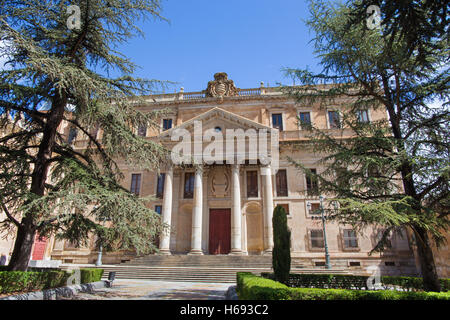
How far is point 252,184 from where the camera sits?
83.1 ft

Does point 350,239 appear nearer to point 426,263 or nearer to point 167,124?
point 426,263

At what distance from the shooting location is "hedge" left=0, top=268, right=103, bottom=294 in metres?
7.92

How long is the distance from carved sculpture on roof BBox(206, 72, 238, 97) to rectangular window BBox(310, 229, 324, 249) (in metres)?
15.1

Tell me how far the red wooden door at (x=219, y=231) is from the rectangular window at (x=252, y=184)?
2.55 meters

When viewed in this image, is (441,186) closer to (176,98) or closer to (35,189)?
(35,189)

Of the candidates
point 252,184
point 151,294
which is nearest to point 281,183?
point 252,184

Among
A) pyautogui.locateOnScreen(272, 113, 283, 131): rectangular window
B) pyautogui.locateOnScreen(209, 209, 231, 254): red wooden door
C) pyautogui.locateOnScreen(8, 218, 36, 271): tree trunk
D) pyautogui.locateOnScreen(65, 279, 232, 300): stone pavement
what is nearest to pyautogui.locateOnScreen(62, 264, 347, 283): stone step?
pyautogui.locateOnScreen(65, 279, 232, 300): stone pavement

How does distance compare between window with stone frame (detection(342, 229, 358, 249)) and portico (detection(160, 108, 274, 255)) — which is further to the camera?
portico (detection(160, 108, 274, 255))

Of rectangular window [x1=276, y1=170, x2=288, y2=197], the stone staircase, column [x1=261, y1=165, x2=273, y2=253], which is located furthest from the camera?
rectangular window [x1=276, y1=170, x2=288, y2=197]

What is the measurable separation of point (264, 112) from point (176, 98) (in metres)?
9.38

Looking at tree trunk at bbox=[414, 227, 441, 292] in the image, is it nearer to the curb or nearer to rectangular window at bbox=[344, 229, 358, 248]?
the curb

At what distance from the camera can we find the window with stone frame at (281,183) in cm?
2456

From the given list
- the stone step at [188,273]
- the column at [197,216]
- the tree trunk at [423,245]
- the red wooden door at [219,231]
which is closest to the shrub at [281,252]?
the tree trunk at [423,245]
